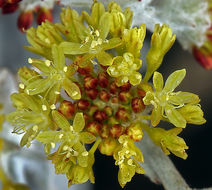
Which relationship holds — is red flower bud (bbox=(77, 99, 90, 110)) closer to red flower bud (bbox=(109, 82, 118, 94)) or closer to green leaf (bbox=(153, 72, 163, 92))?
red flower bud (bbox=(109, 82, 118, 94))

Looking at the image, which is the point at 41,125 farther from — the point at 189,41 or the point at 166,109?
the point at 189,41

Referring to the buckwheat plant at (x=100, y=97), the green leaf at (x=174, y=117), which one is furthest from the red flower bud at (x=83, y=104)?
the green leaf at (x=174, y=117)

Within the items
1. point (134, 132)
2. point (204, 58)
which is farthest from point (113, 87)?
point (204, 58)

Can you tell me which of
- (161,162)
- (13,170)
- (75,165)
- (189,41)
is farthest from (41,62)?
(13,170)

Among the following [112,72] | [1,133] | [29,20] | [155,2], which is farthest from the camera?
[1,133]

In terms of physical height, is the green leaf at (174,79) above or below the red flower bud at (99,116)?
above

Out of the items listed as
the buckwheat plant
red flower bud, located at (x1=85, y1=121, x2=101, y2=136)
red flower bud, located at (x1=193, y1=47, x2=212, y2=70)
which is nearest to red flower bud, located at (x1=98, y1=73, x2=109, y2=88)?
the buckwheat plant

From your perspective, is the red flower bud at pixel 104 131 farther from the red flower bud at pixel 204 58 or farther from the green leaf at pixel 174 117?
the red flower bud at pixel 204 58
